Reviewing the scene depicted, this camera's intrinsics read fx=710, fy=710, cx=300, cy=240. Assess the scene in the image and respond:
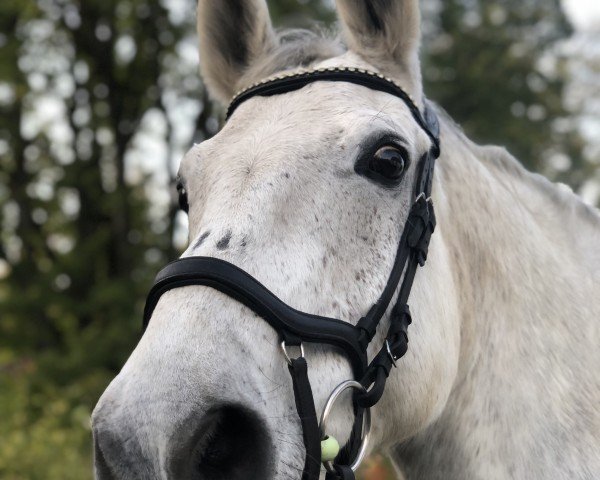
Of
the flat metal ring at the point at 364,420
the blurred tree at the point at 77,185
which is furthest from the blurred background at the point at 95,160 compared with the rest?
the flat metal ring at the point at 364,420

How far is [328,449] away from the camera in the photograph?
206cm

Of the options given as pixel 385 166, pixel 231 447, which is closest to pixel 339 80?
pixel 385 166

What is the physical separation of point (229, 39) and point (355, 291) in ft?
4.70

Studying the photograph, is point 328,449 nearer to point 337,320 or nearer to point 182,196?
point 337,320

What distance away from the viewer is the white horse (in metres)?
1.86

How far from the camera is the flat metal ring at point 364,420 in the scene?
204cm

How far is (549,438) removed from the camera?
97.5 inches

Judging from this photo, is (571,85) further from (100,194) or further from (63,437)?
(63,437)

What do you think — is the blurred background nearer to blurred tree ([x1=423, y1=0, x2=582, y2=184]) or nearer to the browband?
blurred tree ([x1=423, y1=0, x2=582, y2=184])

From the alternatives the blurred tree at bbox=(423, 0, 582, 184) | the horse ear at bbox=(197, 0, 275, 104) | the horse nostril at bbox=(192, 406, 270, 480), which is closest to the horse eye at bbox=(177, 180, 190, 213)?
the horse ear at bbox=(197, 0, 275, 104)

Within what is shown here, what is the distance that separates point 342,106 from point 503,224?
0.87m

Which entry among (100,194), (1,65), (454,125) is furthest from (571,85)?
(454,125)

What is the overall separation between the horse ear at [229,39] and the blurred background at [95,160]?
8.48 metres

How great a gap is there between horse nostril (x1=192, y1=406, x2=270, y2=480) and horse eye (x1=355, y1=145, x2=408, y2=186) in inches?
35.1
